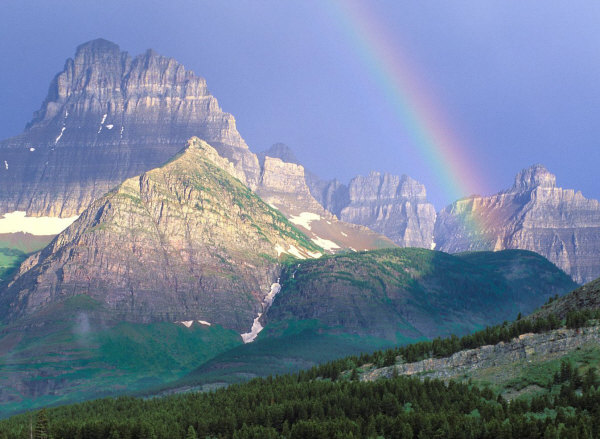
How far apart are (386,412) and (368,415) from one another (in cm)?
397

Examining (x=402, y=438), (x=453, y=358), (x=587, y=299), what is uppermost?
(x=587, y=299)

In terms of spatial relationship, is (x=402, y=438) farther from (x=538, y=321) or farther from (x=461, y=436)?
(x=538, y=321)

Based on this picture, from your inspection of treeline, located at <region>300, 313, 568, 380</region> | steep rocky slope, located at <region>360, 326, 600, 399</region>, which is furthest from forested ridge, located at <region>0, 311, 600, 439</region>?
steep rocky slope, located at <region>360, 326, 600, 399</region>

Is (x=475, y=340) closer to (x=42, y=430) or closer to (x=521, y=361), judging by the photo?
(x=521, y=361)

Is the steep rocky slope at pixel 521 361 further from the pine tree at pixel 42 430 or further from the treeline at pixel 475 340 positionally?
the pine tree at pixel 42 430

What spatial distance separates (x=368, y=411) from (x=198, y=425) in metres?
41.9

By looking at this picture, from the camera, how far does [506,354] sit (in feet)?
519

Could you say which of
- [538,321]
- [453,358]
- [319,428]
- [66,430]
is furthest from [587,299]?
[66,430]

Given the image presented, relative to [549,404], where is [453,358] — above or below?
above

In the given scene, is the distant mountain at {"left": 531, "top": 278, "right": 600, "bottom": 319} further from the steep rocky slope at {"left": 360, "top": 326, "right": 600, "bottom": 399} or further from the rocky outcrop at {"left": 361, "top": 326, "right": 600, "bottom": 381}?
the steep rocky slope at {"left": 360, "top": 326, "right": 600, "bottom": 399}

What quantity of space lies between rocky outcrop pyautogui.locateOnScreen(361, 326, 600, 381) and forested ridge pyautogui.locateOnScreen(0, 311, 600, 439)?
180 inches

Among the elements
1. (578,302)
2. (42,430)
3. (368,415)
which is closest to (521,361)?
(368,415)

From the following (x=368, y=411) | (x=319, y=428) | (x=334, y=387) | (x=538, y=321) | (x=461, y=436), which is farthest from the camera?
(x=334, y=387)

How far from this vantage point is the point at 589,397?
408 ft
